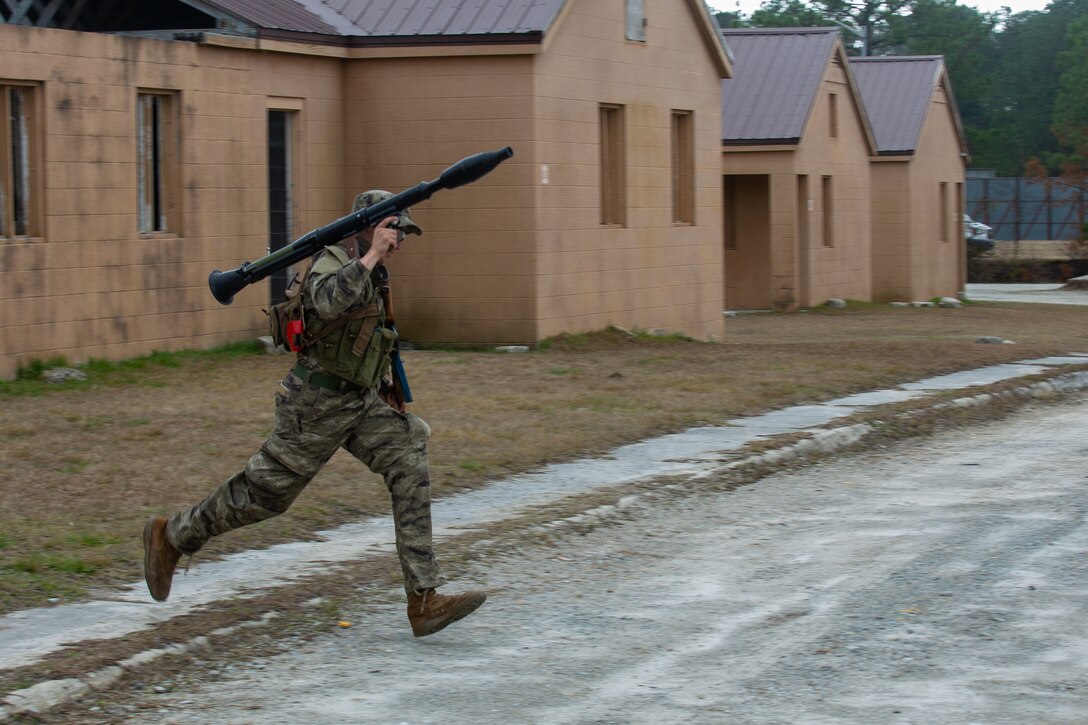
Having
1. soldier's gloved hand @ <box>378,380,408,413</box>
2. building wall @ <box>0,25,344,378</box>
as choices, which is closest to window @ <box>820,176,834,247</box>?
building wall @ <box>0,25,344,378</box>

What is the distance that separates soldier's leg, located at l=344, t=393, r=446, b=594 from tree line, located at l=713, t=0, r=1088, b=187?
222 feet

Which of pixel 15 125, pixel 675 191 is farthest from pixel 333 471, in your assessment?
pixel 675 191

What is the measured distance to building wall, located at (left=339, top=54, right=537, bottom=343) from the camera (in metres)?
18.6

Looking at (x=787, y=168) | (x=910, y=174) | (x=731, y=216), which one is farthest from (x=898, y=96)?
(x=787, y=168)

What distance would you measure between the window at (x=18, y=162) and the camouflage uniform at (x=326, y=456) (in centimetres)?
892

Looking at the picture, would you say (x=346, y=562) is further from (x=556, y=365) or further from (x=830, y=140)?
(x=830, y=140)

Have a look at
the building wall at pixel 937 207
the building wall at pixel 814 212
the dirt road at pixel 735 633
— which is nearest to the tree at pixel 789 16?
the building wall at pixel 937 207

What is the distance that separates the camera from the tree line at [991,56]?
77.9 m

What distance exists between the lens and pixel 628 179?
20.9 m

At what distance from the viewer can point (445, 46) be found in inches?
731

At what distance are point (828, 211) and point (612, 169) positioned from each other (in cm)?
1350

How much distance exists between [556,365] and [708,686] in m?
11.2

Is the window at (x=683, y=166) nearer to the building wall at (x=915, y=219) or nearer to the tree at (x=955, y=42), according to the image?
the building wall at (x=915, y=219)

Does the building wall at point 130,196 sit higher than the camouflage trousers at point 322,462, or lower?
higher
